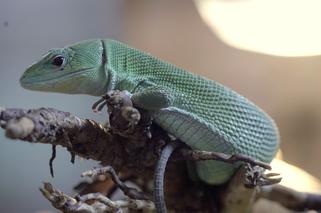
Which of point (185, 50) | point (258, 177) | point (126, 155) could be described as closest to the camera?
point (258, 177)

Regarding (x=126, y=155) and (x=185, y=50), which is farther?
(x=185, y=50)

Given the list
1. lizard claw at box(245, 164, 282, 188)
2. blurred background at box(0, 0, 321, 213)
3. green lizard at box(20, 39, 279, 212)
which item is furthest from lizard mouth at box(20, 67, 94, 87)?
blurred background at box(0, 0, 321, 213)

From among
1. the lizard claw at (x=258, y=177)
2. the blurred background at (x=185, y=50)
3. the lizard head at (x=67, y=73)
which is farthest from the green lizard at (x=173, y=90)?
the blurred background at (x=185, y=50)

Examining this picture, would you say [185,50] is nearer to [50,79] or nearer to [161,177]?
[50,79]

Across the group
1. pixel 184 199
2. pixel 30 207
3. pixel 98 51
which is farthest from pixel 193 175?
pixel 30 207

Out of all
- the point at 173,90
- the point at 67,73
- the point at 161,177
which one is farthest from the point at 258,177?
the point at 67,73

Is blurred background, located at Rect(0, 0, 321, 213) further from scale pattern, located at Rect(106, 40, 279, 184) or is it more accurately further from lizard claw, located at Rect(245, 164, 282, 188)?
lizard claw, located at Rect(245, 164, 282, 188)
